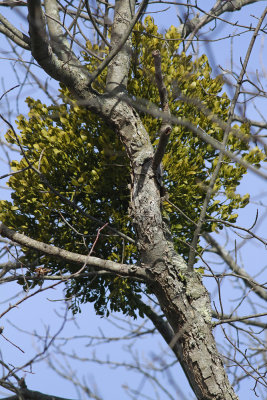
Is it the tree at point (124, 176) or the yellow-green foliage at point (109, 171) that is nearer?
the tree at point (124, 176)

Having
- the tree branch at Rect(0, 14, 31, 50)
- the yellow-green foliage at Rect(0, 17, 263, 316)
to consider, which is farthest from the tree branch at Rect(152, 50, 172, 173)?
the tree branch at Rect(0, 14, 31, 50)

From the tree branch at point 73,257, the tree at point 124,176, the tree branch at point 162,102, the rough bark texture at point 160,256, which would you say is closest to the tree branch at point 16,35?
the tree at point 124,176

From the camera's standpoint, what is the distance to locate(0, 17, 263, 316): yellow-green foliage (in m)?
3.92

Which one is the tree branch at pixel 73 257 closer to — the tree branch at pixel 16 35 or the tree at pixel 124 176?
the tree at pixel 124 176

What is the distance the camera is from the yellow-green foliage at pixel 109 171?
3.92 metres

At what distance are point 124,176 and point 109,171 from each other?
0.46 ft

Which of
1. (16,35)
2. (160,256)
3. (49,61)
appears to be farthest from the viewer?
(16,35)

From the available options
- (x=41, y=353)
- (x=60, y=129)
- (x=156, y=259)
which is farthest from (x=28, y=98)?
(x=41, y=353)

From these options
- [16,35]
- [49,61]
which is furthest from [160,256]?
[16,35]

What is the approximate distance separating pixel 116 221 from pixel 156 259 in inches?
25.0

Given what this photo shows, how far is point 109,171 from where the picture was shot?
12.8ft

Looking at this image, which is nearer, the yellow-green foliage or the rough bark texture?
the rough bark texture

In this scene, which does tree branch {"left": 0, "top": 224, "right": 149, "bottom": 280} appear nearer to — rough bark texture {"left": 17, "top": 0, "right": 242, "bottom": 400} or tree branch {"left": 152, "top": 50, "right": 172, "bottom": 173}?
rough bark texture {"left": 17, "top": 0, "right": 242, "bottom": 400}

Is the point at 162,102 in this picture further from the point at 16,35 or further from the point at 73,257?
the point at 16,35
